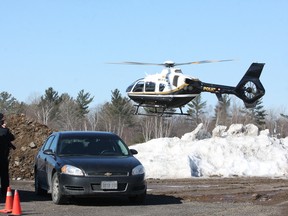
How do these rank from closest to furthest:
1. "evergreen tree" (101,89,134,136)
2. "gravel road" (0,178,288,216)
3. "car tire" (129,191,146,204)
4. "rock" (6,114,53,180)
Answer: "gravel road" (0,178,288,216) → "car tire" (129,191,146,204) → "rock" (6,114,53,180) → "evergreen tree" (101,89,134,136)

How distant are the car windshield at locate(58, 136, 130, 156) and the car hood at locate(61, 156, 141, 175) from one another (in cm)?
48

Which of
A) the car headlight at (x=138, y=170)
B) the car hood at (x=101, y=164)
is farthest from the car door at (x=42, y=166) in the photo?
the car headlight at (x=138, y=170)

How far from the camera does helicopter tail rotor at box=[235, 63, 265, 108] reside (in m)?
40.9

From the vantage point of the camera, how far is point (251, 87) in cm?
4172

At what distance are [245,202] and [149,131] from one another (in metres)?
82.1

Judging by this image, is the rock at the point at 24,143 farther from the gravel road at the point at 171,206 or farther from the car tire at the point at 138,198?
the car tire at the point at 138,198

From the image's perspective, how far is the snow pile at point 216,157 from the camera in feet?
104

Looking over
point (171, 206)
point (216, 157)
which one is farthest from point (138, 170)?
point (216, 157)

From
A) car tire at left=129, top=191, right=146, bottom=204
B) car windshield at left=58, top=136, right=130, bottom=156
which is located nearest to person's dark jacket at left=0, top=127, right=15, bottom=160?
car windshield at left=58, top=136, right=130, bottom=156

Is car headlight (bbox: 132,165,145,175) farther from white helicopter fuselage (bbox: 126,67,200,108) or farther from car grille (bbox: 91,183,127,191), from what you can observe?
white helicopter fuselage (bbox: 126,67,200,108)

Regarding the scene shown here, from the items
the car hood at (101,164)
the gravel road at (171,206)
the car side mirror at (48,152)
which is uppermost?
the car side mirror at (48,152)

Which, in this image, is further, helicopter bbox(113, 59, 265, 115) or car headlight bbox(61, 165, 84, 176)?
helicopter bbox(113, 59, 265, 115)

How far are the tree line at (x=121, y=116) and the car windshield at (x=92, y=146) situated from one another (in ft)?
244

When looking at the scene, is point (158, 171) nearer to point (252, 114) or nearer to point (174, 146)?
point (174, 146)
